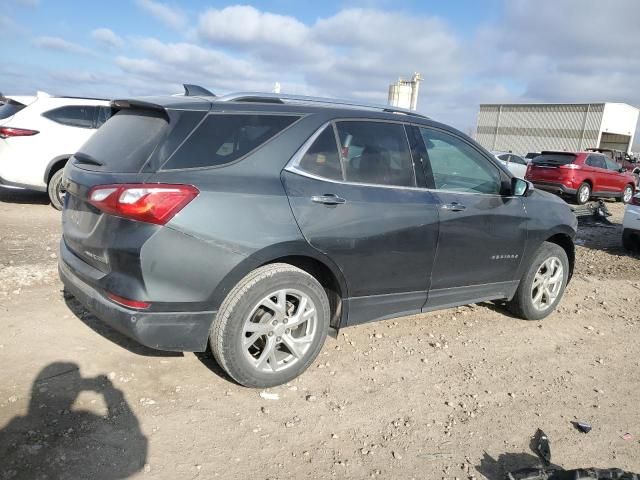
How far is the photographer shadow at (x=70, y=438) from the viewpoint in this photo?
2.37m

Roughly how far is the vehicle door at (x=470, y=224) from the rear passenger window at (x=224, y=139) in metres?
1.33

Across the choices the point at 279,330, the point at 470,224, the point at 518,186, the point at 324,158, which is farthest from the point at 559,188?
the point at 279,330

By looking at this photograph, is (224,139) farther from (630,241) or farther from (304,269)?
(630,241)

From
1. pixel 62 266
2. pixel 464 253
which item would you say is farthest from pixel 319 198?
pixel 62 266

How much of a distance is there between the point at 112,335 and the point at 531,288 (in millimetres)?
3654

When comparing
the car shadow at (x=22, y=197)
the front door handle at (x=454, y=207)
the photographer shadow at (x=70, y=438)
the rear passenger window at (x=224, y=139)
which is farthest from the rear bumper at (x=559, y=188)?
the photographer shadow at (x=70, y=438)

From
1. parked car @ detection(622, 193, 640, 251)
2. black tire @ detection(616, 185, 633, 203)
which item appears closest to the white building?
black tire @ detection(616, 185, 633, 203)

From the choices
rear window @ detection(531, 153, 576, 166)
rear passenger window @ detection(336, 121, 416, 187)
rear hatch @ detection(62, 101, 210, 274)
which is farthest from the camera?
rear window @ detection(531, 153, 576, 166)

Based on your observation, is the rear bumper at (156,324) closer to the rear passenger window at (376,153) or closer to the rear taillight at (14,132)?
the rear passenger window at (376,153)

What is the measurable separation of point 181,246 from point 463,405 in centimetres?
205

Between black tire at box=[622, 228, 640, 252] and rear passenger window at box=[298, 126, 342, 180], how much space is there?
6.85m

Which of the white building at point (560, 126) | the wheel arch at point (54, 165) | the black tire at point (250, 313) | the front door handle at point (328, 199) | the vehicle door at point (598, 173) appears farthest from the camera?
the white building at point (560, 126)

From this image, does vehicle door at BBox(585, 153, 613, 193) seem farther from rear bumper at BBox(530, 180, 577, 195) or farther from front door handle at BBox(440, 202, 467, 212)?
front door handle at BBox(440, 202, 467, 212)

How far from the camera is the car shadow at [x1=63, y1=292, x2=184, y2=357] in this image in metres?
3.56
